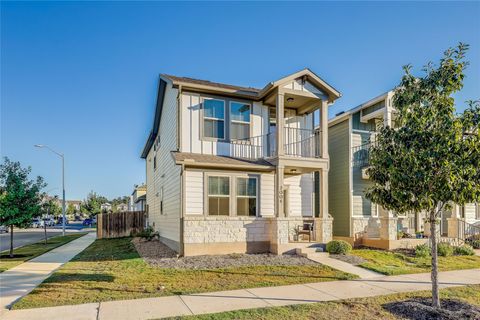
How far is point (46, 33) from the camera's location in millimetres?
13695

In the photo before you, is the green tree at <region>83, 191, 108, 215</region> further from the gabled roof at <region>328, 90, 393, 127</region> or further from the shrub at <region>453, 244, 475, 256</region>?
the shrub at <region>453, 244, 475, 256</region>

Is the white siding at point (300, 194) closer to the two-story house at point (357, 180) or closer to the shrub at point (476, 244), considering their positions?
the two-story house at point (357, 180)

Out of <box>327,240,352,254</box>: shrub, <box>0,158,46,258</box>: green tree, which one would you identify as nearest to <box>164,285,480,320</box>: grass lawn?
<box>327,240,352,254</box>: shrub

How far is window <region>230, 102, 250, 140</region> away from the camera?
45.7ft

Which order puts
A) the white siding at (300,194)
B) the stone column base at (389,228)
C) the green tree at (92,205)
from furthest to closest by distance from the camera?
the green tree at (92,205) < the white siding at (300,194) < the stone column base at (389,228)

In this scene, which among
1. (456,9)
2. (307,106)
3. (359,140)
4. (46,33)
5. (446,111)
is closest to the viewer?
(446,111)

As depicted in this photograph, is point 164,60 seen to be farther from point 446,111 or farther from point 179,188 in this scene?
point 446,111

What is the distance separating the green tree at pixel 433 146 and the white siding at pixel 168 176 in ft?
26.8

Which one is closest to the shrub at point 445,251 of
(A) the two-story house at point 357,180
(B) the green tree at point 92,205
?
(A) the two-story house at point 357,180

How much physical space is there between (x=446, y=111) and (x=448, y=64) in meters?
0.97

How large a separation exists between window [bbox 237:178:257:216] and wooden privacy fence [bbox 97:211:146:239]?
13817 millimetres

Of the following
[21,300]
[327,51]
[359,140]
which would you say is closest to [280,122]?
[327,51]

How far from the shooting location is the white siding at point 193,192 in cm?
1232

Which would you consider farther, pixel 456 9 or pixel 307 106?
pixel 307 106
